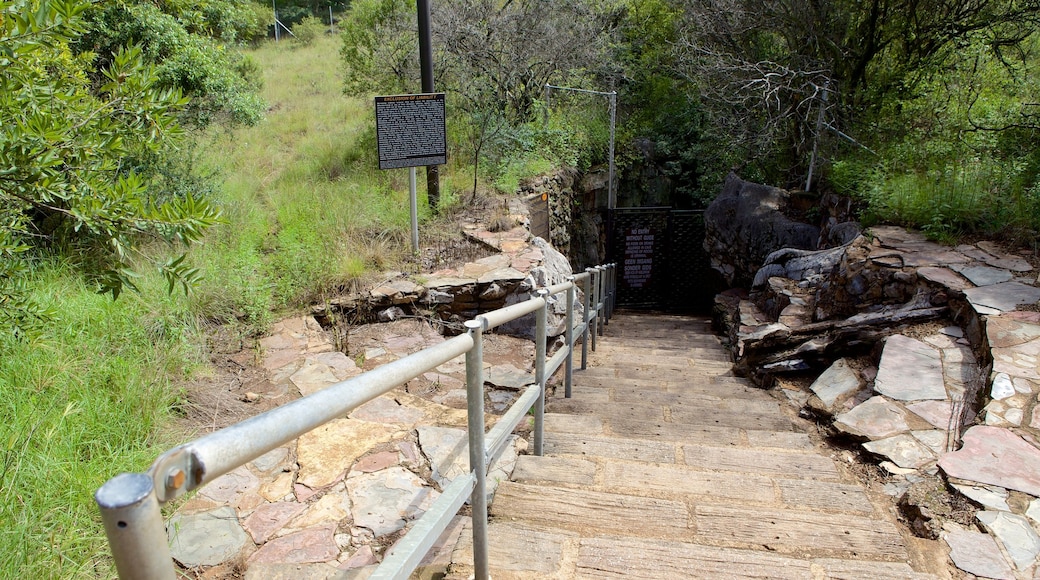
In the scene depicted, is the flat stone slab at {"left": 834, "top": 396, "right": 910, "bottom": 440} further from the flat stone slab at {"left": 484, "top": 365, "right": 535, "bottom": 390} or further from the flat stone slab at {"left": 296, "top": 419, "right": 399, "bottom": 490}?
the flat stone slab at {"left": 296, "top": 419, "right": 399, "bottom": 490}

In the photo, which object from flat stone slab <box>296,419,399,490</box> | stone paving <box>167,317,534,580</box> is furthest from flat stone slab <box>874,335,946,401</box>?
flat stone slab <box>296,419,399,490</box>

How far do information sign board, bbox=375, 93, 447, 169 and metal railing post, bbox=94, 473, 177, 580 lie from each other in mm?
5806

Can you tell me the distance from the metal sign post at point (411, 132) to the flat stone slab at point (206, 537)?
13.6 feet

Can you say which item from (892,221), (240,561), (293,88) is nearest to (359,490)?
(240,561)

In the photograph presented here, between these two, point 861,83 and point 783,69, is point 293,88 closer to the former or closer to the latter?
point 783,69

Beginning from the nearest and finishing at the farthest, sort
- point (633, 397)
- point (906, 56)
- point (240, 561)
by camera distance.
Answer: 1. point (240, 561)
2. point (633, 397)
3. point (906, 56)

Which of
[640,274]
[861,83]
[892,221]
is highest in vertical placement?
[861,83]

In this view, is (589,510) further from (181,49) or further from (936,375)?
(181,49)

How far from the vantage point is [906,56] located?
33.3ft

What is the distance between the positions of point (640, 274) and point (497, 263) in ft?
27.2

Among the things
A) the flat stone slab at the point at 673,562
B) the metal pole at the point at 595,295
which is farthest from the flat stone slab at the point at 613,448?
the metal pole at the point at 595,295

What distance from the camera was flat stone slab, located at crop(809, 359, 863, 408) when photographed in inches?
176

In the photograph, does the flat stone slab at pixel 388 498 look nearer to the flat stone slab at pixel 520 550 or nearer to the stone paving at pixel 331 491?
the stone paving at pixel 331 491

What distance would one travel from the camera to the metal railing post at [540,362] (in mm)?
3010
